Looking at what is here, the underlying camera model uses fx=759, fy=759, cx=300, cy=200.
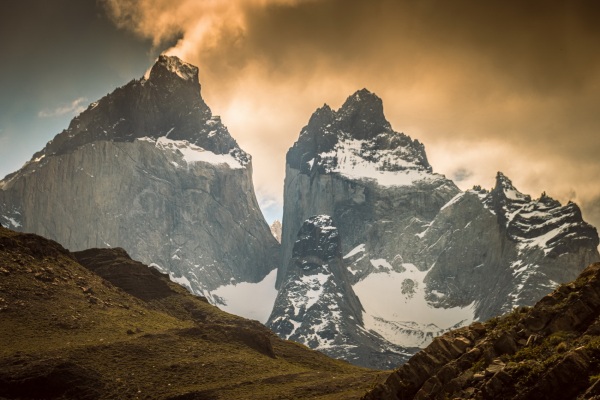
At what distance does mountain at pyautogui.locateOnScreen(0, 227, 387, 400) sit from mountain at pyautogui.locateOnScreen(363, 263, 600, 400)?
55413mm

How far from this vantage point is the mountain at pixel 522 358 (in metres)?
52.1

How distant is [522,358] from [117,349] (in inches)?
3795

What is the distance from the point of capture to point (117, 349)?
139m

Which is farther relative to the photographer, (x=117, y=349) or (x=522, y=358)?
(x=117, y=349)

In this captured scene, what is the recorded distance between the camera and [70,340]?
140 m

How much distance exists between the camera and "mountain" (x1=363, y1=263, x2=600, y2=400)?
171 feet

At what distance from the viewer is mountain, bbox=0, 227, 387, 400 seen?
123 metres

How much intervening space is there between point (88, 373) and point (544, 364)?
294ft

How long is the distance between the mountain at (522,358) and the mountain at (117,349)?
2182 inches

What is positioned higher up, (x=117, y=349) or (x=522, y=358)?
(x=117, y=349)

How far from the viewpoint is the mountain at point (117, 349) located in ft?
404

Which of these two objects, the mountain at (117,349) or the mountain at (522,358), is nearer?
the mountain at (522,358)

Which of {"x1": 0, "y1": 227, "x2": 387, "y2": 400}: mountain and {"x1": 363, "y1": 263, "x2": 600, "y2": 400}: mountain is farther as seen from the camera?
{"x1": 0, "y1": 227, "x2": 387, "y2": 400}: mountain

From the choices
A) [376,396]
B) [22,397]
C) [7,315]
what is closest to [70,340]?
[7,315]
